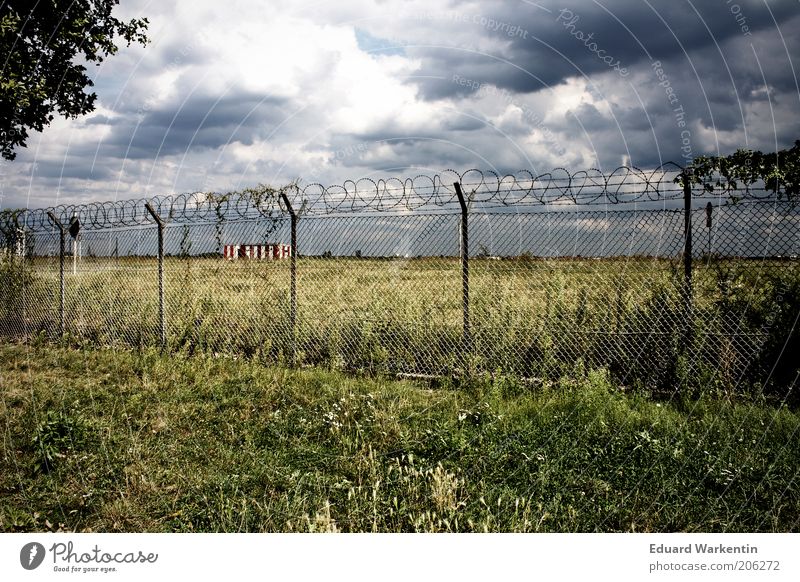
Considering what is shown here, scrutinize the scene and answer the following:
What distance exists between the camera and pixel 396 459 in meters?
4.88

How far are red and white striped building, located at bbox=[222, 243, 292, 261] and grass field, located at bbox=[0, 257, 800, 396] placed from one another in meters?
0.18

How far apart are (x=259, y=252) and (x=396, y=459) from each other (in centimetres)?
556

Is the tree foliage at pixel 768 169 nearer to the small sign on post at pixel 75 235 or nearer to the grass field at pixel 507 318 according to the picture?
the grass field at pixel 507 318

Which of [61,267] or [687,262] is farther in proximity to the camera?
[61,267]

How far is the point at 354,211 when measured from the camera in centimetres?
801

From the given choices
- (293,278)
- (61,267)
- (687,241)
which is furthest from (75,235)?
(687,241)

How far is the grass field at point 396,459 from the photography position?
13.3 feet

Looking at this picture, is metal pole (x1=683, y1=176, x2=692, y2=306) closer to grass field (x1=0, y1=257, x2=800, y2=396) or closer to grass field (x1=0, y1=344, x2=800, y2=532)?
grass field (x1=0, y1=257, x2=800, y2=396)

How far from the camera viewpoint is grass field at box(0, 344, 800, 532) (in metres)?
4.06

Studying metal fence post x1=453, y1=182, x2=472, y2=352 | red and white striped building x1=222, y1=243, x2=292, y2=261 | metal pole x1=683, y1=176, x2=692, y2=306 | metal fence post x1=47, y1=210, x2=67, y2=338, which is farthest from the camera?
metal fence post x1=47, y1=210, x2=67, y2=338

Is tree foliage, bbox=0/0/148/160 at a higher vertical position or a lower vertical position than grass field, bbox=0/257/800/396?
higher

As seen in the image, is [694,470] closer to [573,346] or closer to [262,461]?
[573,346]

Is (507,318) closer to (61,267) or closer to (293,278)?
(293,278)

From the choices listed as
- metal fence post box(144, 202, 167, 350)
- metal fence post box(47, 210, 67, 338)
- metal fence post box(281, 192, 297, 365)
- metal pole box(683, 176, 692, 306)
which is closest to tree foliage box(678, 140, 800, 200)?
metal pole box(683, 176, 692, 306)
